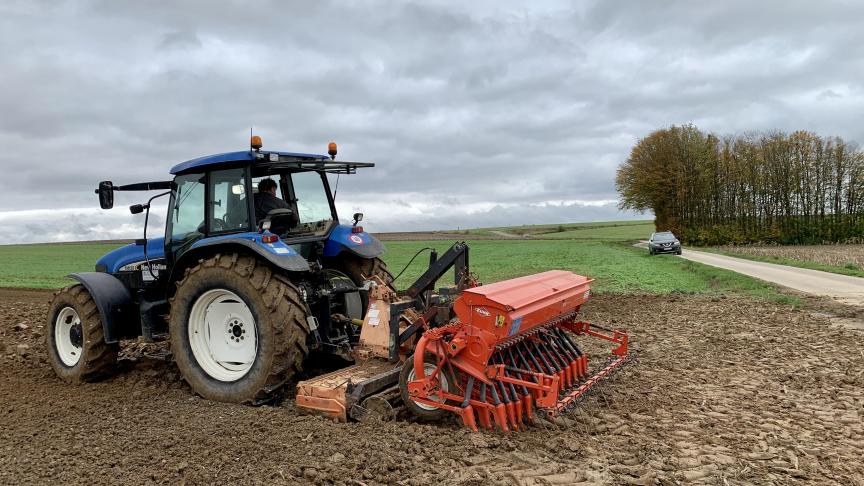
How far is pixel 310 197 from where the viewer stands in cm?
672

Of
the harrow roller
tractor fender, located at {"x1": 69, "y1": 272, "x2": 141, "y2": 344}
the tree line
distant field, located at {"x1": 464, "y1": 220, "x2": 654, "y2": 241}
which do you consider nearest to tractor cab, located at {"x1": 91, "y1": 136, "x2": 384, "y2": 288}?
tractor fender, located at {"x1": 69, "y1": 272, "x2": 141, "y2": 344}

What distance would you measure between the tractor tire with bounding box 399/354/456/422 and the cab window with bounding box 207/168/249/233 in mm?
2136

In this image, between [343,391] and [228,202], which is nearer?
[343,391]

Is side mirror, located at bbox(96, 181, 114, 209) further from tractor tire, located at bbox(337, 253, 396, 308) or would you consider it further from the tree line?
the tree line

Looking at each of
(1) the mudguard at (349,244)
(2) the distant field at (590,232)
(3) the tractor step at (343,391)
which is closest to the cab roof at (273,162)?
(1) the mudguard at (349,244)

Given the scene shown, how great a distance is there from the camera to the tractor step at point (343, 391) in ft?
15.7

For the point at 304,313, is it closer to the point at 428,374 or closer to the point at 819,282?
the point at 428,374

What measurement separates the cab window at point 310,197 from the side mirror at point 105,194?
1875 mm

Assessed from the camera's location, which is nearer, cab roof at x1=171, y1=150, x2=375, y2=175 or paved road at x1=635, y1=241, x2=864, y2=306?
cab roof at x1=171, y1=150, x2=375, y2=175

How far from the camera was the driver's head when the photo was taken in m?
6.16

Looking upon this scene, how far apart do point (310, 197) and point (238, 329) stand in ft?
5.75

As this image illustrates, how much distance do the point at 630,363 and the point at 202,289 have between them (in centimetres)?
457

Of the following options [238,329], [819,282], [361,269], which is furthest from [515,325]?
[819,282]

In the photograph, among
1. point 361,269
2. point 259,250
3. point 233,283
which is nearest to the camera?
point 259,250
